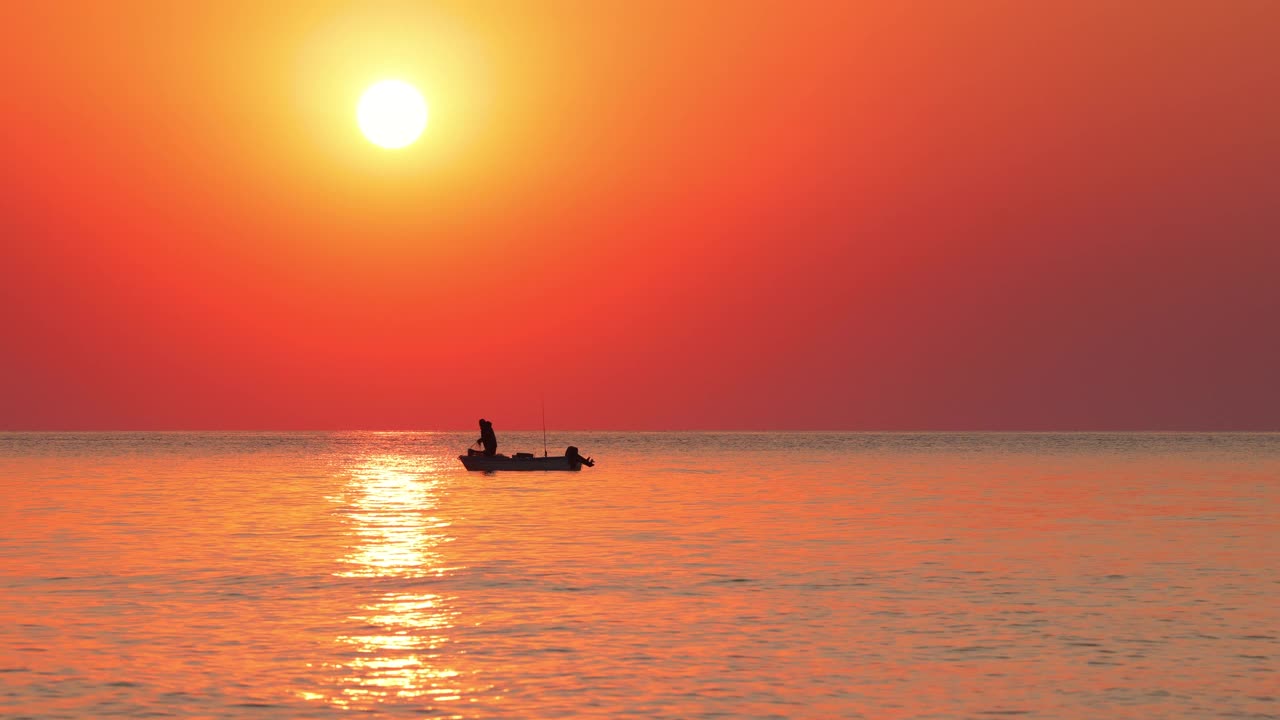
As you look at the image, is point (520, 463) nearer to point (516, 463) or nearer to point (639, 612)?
point (516, 463)

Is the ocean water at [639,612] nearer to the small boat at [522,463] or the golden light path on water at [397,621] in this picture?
the golden light path on water at [397,621]

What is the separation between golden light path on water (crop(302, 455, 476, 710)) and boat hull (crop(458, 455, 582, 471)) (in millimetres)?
39464

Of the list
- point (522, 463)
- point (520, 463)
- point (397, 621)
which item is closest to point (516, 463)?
point (520, 463)

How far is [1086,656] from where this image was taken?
24.5 meters

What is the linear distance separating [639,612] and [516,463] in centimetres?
7311

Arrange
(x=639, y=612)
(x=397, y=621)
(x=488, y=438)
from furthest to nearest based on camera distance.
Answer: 1. (x=488, y=438)
2. (x=639, y=612)
3. (x=397, y=621)

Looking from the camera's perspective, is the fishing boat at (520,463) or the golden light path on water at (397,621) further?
the fishing boat at (520,463)

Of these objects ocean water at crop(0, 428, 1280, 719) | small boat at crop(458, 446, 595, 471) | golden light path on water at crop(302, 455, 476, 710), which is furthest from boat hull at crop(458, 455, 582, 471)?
golden light path on water at crop(302, 455, 476, 710)

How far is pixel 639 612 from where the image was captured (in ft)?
97.3

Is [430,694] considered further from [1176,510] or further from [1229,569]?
[1176,510]

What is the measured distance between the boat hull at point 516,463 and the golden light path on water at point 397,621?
129 feet

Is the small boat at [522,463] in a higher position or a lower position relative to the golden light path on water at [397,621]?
higher

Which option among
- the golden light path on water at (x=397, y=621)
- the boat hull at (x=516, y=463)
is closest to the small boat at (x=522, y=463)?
the boat hull at (x=516, y=463)

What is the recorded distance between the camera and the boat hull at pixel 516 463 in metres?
101
